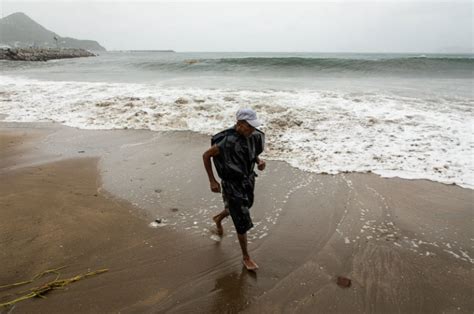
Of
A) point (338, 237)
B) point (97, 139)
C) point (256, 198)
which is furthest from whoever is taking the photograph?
point (97, 139)

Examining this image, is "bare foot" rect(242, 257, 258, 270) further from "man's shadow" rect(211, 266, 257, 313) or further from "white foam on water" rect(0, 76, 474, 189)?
"white foam on water" rect(0, 76, 474, 189)

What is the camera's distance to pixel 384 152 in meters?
6.21

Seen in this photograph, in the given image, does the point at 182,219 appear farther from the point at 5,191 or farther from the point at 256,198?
the point at 5,191

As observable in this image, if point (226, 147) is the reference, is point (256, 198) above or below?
below

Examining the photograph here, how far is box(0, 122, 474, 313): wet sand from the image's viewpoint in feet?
8.93

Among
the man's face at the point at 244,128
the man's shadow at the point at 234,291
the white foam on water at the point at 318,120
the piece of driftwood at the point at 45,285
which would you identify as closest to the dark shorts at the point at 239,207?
the man's shadow at the point at 234,291

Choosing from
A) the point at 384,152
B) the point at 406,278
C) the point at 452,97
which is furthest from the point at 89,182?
the point at 452,97

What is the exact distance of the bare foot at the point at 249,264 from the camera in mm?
3037

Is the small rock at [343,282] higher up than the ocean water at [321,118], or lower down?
lower down

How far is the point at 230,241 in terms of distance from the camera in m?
3.55

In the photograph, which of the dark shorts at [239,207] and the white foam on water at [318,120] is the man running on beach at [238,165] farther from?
the white foam on water at [318,120]

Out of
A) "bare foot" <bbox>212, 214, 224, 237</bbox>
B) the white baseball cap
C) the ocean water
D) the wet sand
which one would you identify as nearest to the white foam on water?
the ocean water

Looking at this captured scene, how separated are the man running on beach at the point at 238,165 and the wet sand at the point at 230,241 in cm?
52

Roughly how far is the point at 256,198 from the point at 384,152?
3146 mm
